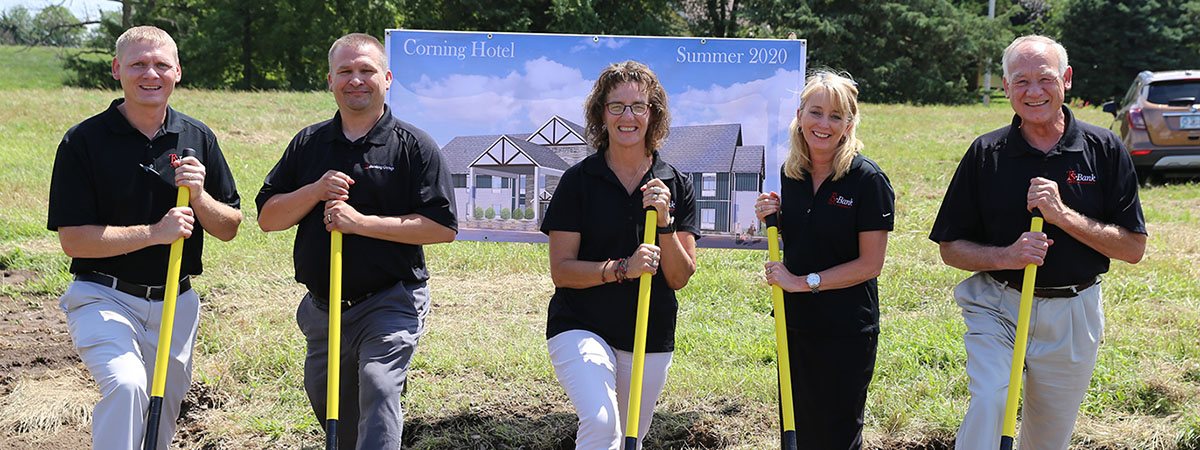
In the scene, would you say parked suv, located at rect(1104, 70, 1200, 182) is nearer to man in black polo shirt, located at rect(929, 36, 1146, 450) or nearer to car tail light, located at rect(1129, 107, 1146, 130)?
car tail light, located at rect(1129, 107, 1146, 130)

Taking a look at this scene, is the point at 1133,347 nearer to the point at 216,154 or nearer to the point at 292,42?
the point at 216,154

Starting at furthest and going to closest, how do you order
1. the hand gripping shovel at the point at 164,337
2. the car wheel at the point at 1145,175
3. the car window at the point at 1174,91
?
1. the car wheel at the point at 1145,175
2. the car window at the point at 1174,91
3. the hand gripping shovel at the point at 164,337

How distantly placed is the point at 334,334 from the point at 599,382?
1.11 meters

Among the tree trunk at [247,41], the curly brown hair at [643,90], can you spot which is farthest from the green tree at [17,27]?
the curly brown hair at [643,90]

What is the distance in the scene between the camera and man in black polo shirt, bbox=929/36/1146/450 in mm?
3887

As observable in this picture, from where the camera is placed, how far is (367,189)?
4.14 meters

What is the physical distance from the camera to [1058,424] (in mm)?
4078

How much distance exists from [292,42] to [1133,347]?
38818 mm

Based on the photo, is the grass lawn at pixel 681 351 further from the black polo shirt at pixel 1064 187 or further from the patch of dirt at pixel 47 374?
the black polo shirt at pixel 1064 187

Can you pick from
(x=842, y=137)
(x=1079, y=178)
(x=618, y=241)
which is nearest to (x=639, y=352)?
(x=618, y=241)

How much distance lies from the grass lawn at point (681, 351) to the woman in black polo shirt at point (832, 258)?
132cm

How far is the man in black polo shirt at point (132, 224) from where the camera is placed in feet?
12.8

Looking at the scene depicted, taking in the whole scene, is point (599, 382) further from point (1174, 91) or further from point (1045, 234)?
point (1174, 91)

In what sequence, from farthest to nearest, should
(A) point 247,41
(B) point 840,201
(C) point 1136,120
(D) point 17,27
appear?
(D) point 17,27 → (A) point 247,41 → (C) point 1136,120 → (B) point 840,201
